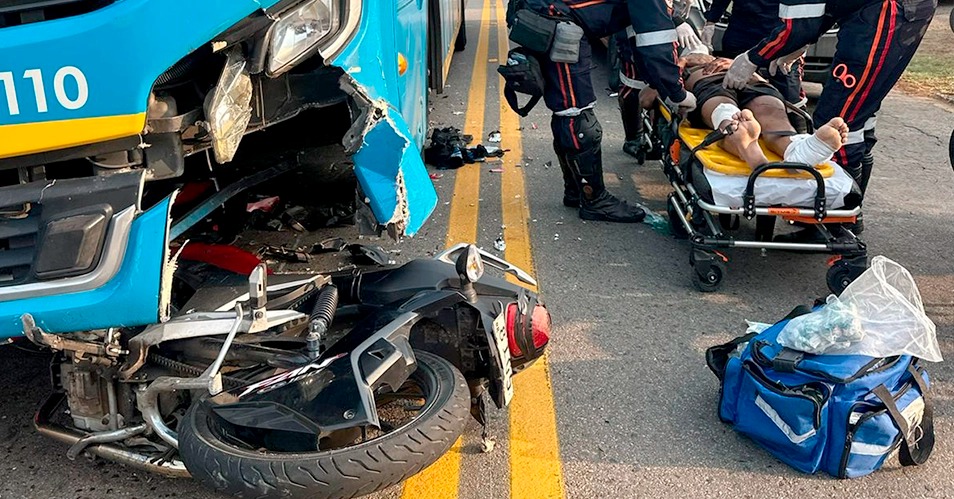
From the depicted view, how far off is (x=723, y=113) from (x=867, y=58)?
0.78m

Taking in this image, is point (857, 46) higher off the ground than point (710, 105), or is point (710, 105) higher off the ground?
point (857, 46)

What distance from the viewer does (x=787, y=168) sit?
4.01 metres

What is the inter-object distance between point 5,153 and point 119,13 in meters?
0.53

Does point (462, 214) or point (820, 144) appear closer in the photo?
point (820, 144)

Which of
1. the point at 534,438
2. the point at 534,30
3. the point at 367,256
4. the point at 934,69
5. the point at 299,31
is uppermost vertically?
the point at 299,31

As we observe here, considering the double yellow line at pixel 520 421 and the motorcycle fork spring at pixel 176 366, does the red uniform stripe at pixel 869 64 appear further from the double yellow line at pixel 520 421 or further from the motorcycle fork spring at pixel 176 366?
the motorcycle fork spring at pixel 176 366

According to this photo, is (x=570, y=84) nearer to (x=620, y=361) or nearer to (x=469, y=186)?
(x=469, y=186)

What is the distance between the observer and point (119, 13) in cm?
222

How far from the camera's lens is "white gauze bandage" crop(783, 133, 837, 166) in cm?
400

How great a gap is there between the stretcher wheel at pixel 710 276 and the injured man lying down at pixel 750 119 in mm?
562

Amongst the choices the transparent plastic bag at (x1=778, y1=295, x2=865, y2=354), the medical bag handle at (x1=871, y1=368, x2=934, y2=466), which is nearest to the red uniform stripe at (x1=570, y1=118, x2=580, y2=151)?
the transparent plastic bag at (x1=778, y1=295, x2=865, y2=354)

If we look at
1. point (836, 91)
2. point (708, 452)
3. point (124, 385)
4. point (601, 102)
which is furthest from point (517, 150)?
point (124, 385)

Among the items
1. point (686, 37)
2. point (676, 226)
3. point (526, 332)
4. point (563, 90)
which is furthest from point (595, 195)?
point (526, 332)

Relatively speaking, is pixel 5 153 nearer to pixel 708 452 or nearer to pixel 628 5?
pixel 708 452
